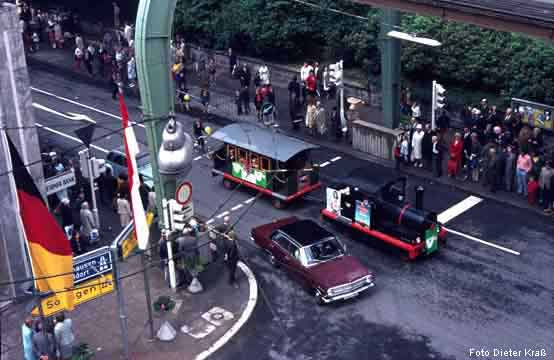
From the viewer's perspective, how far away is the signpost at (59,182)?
1141 inches

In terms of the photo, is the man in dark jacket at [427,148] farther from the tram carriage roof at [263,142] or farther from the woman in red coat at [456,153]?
the tram carriage roof at [263,142]

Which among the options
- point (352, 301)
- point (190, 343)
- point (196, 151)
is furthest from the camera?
point (196, 151)

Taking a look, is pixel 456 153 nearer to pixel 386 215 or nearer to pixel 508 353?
pixel 386 215

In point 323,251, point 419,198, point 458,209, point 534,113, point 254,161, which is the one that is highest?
point 254,161

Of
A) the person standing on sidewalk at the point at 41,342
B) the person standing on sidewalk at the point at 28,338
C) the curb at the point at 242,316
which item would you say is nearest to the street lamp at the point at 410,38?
the curb at the point at 242,316

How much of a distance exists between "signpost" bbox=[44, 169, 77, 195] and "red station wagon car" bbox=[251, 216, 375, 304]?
7009 millimetres

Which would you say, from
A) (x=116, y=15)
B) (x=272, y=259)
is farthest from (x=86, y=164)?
(x=116, y=15)

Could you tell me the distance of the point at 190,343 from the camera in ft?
78.9

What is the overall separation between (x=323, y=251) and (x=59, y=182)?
9.20 meters

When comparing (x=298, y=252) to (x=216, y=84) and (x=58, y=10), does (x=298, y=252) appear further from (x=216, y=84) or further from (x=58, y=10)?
(x=58, y=10)

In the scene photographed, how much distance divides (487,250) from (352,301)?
5.07 m

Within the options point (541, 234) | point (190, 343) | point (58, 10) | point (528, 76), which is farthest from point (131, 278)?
A: point (58, 10)

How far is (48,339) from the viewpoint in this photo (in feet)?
74.0

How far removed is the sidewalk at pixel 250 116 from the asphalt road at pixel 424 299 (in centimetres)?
66
